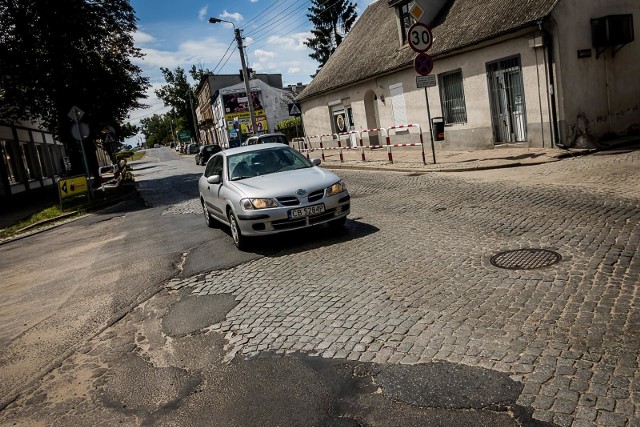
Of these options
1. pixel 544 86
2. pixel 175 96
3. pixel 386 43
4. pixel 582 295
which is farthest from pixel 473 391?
pixel 175 96

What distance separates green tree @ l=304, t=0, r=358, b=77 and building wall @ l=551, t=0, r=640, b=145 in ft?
118

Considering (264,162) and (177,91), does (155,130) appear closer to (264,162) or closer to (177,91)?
(177,91)

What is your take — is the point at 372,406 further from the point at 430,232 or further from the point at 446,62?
the point at 446,62

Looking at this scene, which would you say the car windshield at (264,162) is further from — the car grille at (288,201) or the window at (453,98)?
the window at (453,98)

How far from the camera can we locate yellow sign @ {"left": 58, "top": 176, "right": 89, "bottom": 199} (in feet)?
55.4

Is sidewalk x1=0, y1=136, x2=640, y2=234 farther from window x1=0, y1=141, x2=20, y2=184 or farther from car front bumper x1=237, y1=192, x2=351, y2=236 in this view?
window x1=0, y1=141, x2=20, y2=184

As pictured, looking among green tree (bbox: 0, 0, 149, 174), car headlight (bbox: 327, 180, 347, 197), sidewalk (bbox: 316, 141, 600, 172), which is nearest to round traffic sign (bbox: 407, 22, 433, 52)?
sidewalk (bbox: 316, 141, 600, 172)

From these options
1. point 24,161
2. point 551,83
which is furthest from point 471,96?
point 24,161

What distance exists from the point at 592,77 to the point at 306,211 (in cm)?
1194

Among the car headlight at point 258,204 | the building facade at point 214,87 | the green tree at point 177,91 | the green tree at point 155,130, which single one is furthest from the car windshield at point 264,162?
the green tree at point 155,130

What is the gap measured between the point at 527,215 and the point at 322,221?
3099 millimetres

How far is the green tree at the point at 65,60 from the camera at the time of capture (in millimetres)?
19594

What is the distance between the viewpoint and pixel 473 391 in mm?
2965

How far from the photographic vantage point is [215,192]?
861cm
